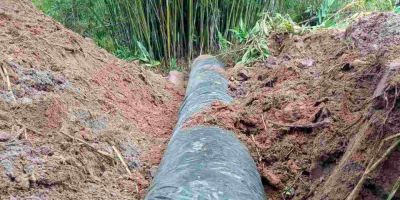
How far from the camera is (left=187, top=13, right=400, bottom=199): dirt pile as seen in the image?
1.99 m

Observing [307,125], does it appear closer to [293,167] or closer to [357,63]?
[293,167]

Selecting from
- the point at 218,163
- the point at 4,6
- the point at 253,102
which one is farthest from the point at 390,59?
the point at 4,6

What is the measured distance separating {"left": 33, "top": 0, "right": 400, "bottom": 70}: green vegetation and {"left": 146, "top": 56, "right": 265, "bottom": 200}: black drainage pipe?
11.7 feet

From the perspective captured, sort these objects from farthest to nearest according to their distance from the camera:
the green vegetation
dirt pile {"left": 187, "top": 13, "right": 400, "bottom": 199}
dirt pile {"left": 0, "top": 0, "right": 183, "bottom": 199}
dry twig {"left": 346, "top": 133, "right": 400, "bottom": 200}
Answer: the green vegetation < dirt pile {"left": 0, "top": 0, "right": 183, "bottom": 199} < dirt pile {"left": 187, "top": 13, "right": 400, "bottom": 199} < dry twig {"left": 346, "top": 133, "right": 400, "bottom": 200}

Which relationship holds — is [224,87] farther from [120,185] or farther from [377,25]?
[120,185]

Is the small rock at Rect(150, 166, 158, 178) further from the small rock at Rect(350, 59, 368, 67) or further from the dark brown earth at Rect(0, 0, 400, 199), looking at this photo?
the small rock at Rect(350, 59, 368, 67)

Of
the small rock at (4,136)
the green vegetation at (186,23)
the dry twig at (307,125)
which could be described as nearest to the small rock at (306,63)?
the dry twig at (307,125)

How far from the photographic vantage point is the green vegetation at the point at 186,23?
22.1 feet

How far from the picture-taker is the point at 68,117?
11.0 feet

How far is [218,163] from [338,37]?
2648 mm

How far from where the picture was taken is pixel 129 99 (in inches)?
181

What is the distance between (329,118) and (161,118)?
6.50ft

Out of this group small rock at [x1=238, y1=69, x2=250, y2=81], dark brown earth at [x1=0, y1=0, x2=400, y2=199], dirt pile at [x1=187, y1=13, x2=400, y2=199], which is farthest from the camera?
small rock at [x1=238, y1=69, x2=250, y2=81]

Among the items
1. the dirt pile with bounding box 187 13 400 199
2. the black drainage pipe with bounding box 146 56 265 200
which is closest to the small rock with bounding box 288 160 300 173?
the dirt pile with bounding box 187 13 400 199
